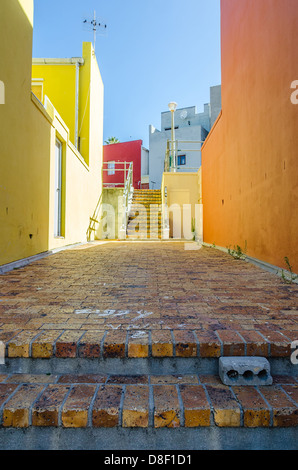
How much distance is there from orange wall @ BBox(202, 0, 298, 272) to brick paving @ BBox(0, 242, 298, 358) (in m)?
0.90

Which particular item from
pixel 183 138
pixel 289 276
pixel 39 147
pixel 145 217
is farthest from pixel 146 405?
pixel 183 138

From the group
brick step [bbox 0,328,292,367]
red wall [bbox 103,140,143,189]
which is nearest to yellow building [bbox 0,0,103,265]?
brick step [bbox 0,328,292,367]

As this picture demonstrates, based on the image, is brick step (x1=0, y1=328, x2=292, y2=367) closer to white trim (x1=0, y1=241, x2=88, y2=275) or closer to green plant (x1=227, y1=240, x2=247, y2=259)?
white trim (x1=0, y1=241, x2=88, y2=275)

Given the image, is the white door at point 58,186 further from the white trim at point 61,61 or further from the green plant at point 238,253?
the white trim at point 61,61

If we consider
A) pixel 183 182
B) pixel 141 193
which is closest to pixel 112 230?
pixel 141 193

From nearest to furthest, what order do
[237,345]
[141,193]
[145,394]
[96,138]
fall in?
[145,394]
[237,345]
[96,138]
[141,193]

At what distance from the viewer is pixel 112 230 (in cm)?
1264

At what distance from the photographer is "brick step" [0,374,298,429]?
4.30 ft

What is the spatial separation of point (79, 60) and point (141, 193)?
6335 millimetres

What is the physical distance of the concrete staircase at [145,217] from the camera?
10820 millimetres
